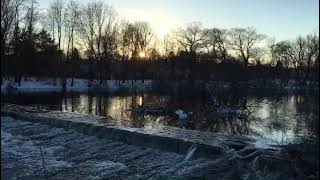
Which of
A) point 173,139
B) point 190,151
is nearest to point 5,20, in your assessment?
point 190,151

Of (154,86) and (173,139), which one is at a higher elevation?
(154,86)

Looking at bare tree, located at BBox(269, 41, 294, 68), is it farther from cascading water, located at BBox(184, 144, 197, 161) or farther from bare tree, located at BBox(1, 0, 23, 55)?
bare tree, located at BBox(1, 0, 23, 55)

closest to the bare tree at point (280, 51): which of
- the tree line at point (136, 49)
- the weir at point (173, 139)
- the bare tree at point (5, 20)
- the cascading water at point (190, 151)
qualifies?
the tree line at point (136, 49)

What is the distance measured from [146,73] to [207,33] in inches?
734

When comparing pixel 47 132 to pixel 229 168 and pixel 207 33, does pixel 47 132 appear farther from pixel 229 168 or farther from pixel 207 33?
pixel 207 33

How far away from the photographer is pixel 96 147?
13.6 meters

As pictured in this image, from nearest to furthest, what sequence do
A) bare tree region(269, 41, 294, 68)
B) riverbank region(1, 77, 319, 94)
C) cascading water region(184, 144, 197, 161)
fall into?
cascading water region(184, 144, 197, 161)
riverbank region(1, 77, 319, 94)
bare tree region(269, 41, 294, 68)

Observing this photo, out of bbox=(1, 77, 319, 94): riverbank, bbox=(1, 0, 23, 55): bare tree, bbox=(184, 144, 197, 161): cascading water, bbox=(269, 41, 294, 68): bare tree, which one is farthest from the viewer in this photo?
bbox=(269, 41, 294, 68): bare tree

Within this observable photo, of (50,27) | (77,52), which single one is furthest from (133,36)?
(50,27)

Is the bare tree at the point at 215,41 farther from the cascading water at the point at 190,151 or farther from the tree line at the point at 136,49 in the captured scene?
the cascading water at the point at 190,151

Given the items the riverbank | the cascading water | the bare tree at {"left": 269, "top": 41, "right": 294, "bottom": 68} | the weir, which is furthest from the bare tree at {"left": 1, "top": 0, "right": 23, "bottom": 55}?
the bare tree at {"left": 269, "top": 41, "right": 294, "bottom": 68}

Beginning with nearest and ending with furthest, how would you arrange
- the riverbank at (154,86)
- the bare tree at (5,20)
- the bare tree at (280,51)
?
1. the bare tree at (5,20)
2. the riverbank at (154,86)
3. the bare tree at (280,51)

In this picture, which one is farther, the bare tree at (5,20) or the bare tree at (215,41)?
the bare tree at (215,41)

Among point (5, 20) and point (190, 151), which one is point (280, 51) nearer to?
point (190, 151)
